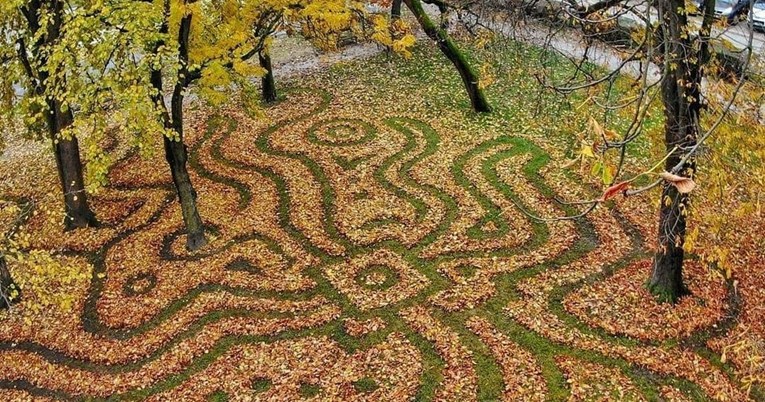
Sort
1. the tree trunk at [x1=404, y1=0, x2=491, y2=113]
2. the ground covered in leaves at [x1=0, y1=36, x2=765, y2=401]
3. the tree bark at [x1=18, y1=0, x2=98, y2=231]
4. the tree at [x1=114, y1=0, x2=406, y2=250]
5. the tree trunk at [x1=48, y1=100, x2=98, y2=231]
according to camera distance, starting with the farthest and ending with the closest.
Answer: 1. the tree trunk at [x1=404, y1=0, x2=491, y2=113]
2. the tree trunk at [x1=48, y1=100, x2=98, y2=231]
3. the tree bark at [x1=18, y1=0, x2=98, y2=231]
4. the tree at [x1=114, y1=0, x2=406, y2=250]
5. the ground covered in leaves at [x1=0, y1=36, x2=765, y2=401]

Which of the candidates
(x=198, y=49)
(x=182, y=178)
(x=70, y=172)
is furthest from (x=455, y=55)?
(x=70, y=172)

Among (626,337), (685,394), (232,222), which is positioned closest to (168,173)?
(232,222)

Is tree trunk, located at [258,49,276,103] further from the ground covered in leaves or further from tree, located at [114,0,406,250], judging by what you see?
tree, located at [114,0,406,250]

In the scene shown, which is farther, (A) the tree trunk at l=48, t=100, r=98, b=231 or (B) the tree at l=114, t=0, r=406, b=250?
(A) the tree trunk at l=48, t=100, r=98, b=231

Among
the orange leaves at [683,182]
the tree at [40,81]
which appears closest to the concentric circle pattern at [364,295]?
the tree at [40,81]

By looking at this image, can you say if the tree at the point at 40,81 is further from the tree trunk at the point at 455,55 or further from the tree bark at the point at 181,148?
Answer: the tree trunk at the point at 455,55

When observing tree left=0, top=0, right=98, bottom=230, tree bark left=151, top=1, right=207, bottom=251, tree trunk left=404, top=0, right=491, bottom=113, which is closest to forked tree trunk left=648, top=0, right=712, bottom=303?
tree bark left=151, top=1, right=207, bottom=251

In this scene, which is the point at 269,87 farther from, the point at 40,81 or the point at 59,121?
the point at 40,81
